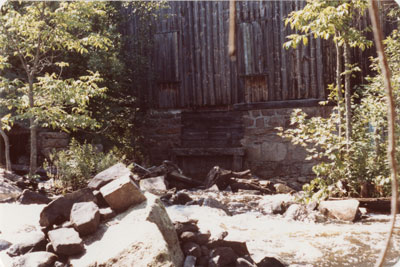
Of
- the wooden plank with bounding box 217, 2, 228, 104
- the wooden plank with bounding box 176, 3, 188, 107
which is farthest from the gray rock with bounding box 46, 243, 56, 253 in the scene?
the wooden plank with bounding box 176, 3, 188, 107

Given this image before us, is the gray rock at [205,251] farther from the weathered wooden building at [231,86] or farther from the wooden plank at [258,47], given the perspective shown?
the wooden plank at [258,47]

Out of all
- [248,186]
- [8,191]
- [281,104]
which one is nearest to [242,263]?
[8,191]

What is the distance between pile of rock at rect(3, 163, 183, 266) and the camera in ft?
10.1

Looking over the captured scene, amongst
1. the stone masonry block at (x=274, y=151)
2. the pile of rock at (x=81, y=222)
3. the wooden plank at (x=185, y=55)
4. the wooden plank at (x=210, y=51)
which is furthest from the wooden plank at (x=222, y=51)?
the pile of rock at (x=81, y=222)

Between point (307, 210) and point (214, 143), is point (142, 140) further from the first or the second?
point (307, 210)

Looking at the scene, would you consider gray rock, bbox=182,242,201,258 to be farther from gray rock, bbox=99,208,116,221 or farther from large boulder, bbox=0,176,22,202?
large boulder, bbox=0,176,22,202

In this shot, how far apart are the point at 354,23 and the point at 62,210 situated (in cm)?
870

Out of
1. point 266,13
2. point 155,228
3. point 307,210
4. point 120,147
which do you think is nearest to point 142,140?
point 120,147

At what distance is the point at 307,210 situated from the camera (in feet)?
17.8

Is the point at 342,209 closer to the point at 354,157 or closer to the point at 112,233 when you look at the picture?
the point at 354,157

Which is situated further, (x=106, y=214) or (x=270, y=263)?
(x=106, y=214)

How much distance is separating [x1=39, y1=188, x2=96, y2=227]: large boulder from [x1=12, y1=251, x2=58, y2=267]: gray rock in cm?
46

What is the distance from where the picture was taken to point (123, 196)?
140 inches

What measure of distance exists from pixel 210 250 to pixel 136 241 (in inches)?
33.6
